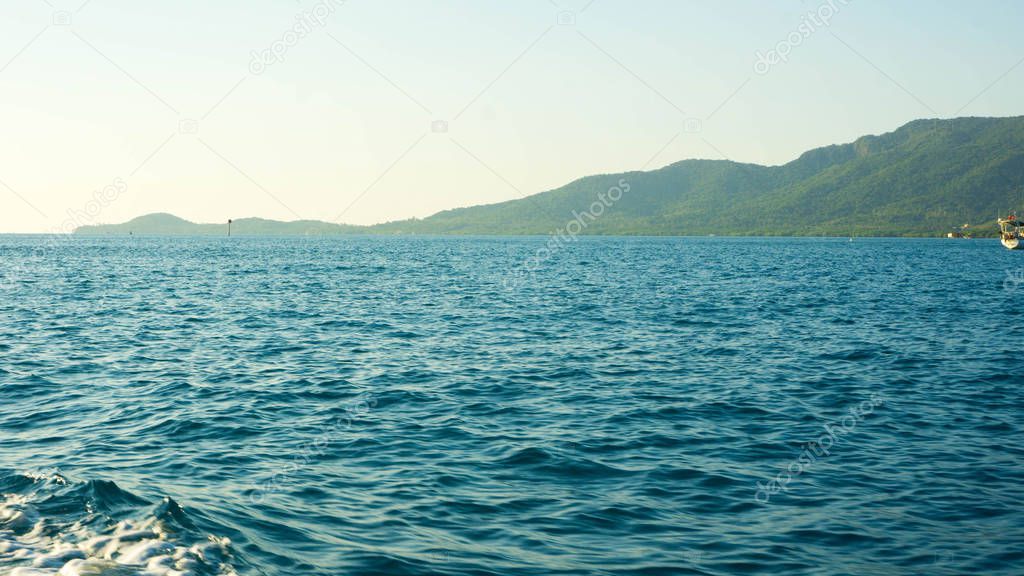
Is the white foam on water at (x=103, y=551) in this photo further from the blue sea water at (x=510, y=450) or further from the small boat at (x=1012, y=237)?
the small boat at (x=1012, y=237)

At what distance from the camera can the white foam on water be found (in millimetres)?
10953

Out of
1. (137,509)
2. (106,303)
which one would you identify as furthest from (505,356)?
(106,303)

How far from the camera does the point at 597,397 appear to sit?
22.5m

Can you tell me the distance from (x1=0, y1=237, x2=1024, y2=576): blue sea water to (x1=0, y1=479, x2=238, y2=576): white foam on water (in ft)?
0.14

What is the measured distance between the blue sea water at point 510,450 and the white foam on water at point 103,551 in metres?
0.04

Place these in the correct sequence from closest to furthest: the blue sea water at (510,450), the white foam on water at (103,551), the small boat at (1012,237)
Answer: the white foam on water at (103,551)
the blue sea water at (510,450)
the small boat at (1012,237)

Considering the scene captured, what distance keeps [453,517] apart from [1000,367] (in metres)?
23.2

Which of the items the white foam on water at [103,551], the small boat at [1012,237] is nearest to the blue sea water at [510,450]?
the white foam on water at [103,551]

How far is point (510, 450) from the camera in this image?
17.1 m

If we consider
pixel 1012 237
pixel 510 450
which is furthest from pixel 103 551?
pixel 1012 237

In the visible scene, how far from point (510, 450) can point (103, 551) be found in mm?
8187

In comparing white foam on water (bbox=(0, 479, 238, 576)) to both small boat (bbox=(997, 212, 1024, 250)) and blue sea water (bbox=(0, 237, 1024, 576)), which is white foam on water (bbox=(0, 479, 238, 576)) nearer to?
blue sea water (bbox=(0, 237, 1024, 576))

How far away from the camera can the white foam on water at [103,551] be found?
1095cm

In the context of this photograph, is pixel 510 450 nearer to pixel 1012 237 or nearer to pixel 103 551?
pixel 103 551
